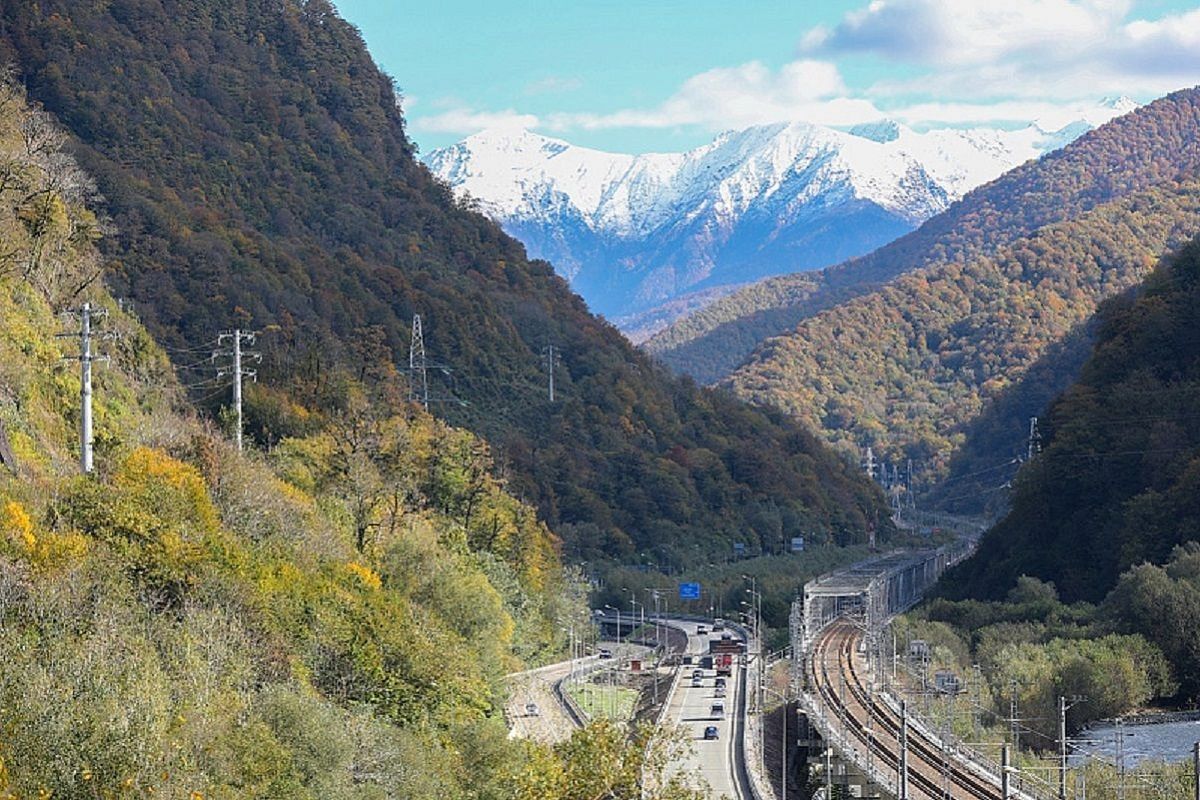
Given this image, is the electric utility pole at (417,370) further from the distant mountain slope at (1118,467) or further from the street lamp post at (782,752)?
the distant mountain slope at (1118,467)

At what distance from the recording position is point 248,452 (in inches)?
2413

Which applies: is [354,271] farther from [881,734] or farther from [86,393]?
[86,393]

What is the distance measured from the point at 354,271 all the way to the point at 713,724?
43.9m

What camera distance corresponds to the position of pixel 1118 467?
88812 mm

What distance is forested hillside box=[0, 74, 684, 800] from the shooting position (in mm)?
31922

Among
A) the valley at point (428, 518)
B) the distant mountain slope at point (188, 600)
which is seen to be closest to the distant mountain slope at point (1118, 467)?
the valley at point (428, 518)

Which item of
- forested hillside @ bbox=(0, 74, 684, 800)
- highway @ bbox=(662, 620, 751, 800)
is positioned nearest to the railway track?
highway @ bbox=(662, 620, 751, 800)

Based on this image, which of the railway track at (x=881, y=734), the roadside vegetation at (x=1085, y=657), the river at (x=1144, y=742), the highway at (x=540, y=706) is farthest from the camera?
the roadside vegetation at (x=1085, y=657)

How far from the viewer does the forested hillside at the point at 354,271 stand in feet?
298

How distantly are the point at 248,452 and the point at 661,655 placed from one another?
40.1 meters

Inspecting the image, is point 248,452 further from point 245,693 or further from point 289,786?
point 289,786

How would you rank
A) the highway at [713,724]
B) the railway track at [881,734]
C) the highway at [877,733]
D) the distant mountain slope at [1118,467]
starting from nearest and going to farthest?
the railway track at [881,734] → the highway at [877,733] → the highway at [713,724] → the distant mountain slope at [1118,467]

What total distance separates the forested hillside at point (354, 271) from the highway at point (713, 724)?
2001cm

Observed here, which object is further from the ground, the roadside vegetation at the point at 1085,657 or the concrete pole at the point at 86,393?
the concrete pole at the point at 86,393
